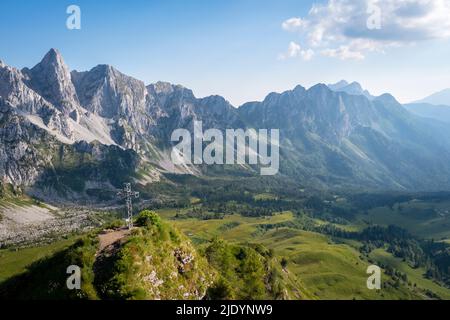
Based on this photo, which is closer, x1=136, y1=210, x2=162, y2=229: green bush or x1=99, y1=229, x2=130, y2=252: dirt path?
x1=99, y1=229, x2=130, y2=252: dirt path

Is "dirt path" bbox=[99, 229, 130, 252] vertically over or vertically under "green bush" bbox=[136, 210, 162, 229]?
under

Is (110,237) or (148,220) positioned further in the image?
(148,220)

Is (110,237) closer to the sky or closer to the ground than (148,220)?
closer to the ground

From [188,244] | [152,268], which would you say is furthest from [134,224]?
[152,268]

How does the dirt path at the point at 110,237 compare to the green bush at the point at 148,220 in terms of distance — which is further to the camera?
the green bush at the point at 148,220

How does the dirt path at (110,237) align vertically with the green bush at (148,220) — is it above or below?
below
